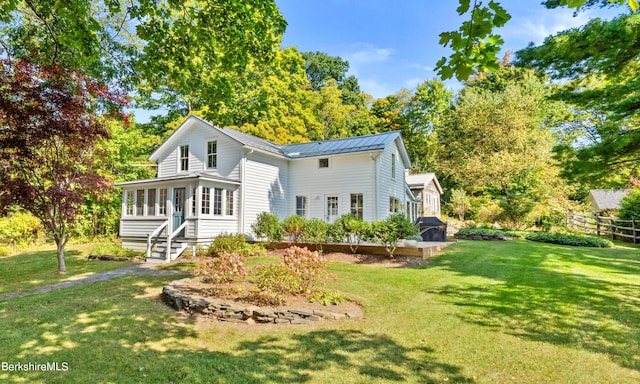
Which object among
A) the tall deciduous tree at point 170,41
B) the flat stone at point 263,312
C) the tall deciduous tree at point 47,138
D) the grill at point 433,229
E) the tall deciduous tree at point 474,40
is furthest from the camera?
the grill at point 433,229

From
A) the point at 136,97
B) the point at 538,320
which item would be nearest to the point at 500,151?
the point at 538,320

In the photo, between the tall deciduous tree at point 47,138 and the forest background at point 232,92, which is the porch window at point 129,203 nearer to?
the forest background at point 232,92

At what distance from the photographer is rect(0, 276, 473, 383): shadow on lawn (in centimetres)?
361

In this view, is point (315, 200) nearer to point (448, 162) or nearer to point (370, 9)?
point (370, 9)

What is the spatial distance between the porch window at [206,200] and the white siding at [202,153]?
1.59 meters

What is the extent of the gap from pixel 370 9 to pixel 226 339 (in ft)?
25.9

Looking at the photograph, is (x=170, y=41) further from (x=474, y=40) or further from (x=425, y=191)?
(x=425, y=191)

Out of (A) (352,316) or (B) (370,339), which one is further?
(A) (352,316)

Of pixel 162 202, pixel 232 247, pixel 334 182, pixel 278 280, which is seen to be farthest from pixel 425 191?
pixel 278 280

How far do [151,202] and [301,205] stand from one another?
6.98 meters

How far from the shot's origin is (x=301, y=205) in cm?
1655

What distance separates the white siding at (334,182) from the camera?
14539 mm

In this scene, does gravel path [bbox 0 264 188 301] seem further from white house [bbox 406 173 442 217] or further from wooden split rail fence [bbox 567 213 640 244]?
wooden split rail fence [bbox 567 213 640 244]

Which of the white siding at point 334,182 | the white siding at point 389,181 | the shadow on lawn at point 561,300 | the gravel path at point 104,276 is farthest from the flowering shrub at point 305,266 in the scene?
the white siding at point 389,181
